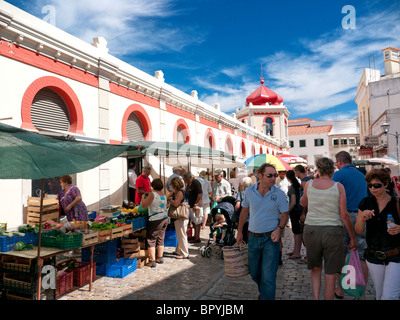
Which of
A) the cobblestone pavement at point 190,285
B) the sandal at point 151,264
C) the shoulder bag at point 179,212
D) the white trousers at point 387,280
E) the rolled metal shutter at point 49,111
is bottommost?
the cobblestone pavement at point 190,285

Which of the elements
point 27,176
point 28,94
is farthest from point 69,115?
point 27,176

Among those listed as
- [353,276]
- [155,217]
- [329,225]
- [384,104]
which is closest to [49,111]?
[155,217]

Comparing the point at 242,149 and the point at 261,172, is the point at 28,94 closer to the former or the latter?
the point at 261,172

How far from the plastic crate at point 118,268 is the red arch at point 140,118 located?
5396mm

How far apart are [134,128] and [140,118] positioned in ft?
1.77

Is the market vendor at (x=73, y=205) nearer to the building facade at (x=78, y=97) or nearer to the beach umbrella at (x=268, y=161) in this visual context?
the building facade at (x=78, y=97)

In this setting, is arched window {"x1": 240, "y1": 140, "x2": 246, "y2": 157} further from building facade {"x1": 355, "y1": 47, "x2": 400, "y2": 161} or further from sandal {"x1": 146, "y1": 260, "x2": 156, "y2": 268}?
sandal {"x1": 146, "y1": 260, "x2": 156, "y2": 268}

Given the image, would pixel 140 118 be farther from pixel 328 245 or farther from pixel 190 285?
pixel 328 245

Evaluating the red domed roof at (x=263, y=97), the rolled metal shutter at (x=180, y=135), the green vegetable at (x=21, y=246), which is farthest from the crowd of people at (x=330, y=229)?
the red domed roof at (x=263, y=97)

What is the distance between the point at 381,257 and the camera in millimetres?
3020

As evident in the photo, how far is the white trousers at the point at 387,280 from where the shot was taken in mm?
2928

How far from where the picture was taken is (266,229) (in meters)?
3.67

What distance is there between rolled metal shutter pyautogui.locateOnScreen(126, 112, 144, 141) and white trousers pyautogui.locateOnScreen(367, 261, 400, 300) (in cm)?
928

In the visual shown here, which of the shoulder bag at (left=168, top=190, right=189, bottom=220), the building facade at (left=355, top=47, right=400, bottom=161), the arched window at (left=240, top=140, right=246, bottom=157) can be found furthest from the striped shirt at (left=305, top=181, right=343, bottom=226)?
the arched window at (left=240, top=140, right=246, bottom=157)
